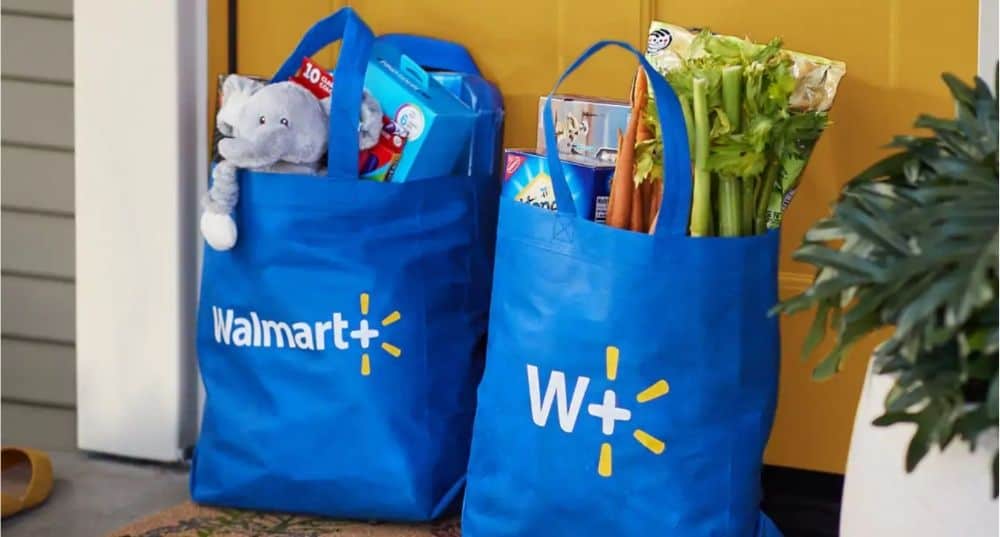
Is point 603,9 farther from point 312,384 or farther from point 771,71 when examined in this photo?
point 312,384

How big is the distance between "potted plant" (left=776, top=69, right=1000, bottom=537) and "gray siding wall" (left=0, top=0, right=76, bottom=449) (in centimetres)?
151

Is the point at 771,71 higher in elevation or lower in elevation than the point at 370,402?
higher

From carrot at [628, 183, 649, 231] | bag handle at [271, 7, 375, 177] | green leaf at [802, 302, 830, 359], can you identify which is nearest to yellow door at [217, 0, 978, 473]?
bag handle at [271, 7, 375, 177]

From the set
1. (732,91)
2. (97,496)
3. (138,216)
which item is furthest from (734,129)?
(97,496)

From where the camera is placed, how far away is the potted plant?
50.7 inches

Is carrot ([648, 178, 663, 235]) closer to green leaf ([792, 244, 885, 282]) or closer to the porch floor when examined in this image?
green leaf ([792, 244, 885, 282])

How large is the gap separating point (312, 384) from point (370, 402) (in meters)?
0.09

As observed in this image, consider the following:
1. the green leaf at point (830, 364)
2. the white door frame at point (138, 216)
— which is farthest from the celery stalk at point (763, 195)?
the white door frame at point (138, 216)

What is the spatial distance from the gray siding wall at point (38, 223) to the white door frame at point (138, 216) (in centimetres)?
15

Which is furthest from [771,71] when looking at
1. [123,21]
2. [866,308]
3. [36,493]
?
[36,493]

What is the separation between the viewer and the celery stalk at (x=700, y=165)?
1682mm

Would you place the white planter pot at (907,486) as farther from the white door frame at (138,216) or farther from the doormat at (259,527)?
the white door frame at (138,216)

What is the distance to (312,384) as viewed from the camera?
201 centimetres

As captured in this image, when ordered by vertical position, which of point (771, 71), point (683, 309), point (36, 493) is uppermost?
point (771, 71)
